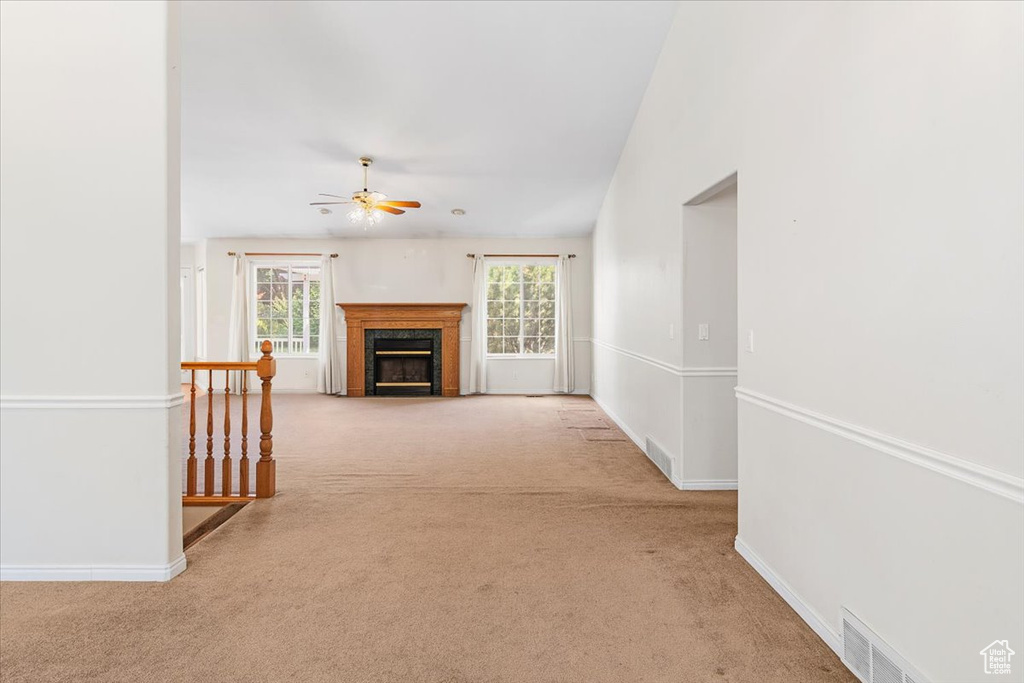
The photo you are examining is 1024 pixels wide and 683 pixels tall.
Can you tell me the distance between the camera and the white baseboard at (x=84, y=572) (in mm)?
2570

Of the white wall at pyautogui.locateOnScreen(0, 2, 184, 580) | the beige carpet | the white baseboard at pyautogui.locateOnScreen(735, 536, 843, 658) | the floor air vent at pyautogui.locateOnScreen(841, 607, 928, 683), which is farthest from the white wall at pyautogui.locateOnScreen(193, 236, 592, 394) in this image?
the floor air vent at pyautogui.locateOnScreen(841, 607, 928, 683)

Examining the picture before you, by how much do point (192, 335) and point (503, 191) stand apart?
6.15 m

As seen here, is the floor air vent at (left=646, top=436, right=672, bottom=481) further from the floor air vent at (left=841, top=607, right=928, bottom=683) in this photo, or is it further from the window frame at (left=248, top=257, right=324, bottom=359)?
the window frame at (left=248, top=257, right=324, bottom=359)

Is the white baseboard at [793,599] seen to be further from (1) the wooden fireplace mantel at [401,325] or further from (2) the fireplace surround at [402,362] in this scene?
(2) the fireplace surround at [402,362]

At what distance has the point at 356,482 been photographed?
418cm

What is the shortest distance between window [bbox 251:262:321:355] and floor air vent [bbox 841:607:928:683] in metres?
8.61

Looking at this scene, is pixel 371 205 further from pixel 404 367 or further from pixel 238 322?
pixel 238 322

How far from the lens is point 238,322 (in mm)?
8984

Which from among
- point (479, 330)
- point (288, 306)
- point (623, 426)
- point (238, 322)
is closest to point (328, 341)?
point (288, 306)

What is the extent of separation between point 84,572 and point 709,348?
3.84 m

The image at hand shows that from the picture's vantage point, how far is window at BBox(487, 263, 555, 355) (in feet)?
30.3

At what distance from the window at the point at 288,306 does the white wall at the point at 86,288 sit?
22.1ft

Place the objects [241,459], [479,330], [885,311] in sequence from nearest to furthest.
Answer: [885,311] → [241,459] → [479,330]

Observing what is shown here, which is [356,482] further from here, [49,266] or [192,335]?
[192,335]
